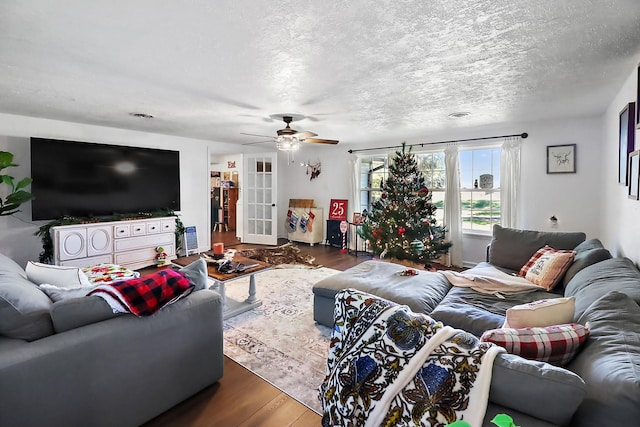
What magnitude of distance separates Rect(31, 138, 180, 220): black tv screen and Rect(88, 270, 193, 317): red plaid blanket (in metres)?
3.48

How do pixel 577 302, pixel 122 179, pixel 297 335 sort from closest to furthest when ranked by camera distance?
pixel 577 302 → pixel 297 335 → pixel 122 179

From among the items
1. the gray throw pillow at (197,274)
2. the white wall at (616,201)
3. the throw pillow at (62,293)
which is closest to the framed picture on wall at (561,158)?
the white wall at (616,201)

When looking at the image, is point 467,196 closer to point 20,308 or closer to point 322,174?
point 322,174

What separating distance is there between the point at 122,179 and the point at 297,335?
3.80 m

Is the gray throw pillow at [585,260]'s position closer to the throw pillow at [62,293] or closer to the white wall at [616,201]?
the white wall at [616,201]

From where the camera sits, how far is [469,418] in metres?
0.92

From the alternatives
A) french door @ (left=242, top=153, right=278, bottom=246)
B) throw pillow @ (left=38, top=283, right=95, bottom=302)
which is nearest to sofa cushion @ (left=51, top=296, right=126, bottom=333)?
throw pillow @ (left=38, top=283, right=95, bottom=302)

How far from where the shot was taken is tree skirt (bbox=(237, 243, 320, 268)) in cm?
502

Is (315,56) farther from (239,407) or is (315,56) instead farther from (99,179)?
(99,179)

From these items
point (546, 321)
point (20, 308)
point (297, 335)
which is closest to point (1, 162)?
point (20, 308)

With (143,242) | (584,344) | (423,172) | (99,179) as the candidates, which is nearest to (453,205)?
(423,172)

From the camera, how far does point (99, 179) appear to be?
454cm

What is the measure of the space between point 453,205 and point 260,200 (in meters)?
3.86

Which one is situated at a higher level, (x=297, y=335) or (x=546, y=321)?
(x=546, y=321)
